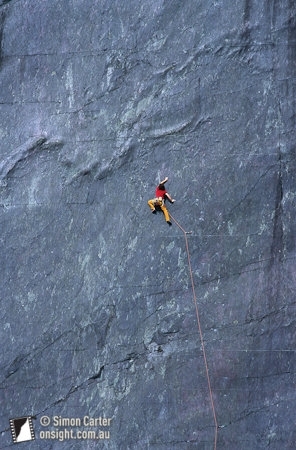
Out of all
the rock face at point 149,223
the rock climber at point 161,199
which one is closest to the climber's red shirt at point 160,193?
the rock climber at point 161,199

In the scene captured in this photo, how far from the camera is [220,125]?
949 centimetres

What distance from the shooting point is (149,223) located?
9.51m

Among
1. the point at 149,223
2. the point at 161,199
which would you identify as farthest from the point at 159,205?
the point at 149,223

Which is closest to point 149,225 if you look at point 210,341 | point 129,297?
point 129,297

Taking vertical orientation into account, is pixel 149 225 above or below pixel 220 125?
below

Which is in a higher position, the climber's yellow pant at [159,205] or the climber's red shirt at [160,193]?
the climber's red shirt at [160,193]

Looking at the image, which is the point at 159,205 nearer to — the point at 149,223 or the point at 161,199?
the point at 161,199

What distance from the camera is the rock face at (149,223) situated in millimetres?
9344

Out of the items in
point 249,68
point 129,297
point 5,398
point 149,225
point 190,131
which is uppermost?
point 249,68

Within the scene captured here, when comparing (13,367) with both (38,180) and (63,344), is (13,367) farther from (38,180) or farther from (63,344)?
(38,180)

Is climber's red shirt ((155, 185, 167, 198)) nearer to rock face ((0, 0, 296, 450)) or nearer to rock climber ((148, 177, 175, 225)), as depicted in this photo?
rock climber ((148, 177, 175, 225))

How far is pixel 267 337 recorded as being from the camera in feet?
30.7

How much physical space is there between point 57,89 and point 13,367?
3137 mm

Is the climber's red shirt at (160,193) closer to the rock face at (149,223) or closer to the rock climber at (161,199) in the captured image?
the rock climber at (161,199)
